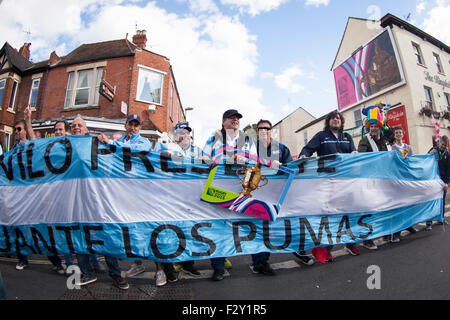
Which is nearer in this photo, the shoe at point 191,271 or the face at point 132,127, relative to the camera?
the shoe at point 191,271

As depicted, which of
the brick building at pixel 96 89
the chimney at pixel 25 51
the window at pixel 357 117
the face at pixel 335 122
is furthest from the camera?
the chimney at pixel 25 51

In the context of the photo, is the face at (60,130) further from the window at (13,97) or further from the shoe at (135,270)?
the window at (13,97)

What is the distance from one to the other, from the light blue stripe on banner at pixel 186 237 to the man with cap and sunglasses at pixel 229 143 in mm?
865

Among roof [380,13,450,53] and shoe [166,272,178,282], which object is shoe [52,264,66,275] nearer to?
shoe [166,272,178,282]

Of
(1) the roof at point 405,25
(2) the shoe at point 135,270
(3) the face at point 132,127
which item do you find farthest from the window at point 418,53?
(2) the shoe at point 135,270

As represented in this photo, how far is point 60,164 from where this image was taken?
2602 millimetres

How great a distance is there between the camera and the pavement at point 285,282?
6.81ft

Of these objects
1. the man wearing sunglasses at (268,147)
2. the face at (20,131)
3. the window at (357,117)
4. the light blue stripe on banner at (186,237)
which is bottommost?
the light blue stripe on banner at (186,237)

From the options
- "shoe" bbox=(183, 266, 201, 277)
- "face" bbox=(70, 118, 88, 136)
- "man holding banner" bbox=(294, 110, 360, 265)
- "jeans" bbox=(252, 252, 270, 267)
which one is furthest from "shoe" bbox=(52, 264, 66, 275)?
"man holding banner" bbox=(294, 110, 360, 265)

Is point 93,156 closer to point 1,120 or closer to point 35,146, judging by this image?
point 35,146

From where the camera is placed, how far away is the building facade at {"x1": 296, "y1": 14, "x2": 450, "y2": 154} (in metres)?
12.5

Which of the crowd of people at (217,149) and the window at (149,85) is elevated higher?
the window at (149,85)

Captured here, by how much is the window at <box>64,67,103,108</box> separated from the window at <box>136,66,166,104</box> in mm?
2322

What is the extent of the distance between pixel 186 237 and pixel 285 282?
126 centimetres
